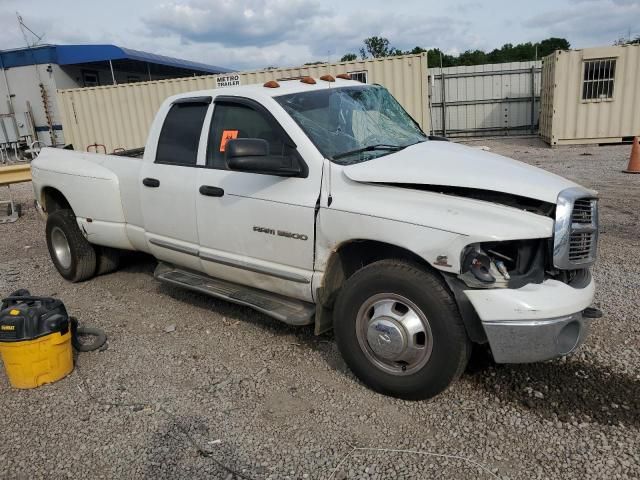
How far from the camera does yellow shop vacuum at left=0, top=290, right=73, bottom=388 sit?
3.47m

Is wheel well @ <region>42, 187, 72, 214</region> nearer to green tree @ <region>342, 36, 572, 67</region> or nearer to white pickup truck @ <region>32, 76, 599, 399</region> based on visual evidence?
white pickup truck @ <region>32, 76, 599, 399</region>

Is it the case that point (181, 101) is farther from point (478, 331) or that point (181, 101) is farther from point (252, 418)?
point (478, 331)

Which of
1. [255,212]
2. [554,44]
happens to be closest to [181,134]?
[255,212]

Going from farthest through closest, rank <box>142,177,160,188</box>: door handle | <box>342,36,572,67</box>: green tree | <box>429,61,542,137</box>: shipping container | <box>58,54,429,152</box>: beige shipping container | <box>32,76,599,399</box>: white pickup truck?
<box>342,36,572,67</box>: green tree
<box>429,61,542,137</box>: shipping container
<box>58,54,429,152</box>: beige shipping container
<box>142,177,160,188</box>: door handle
<box>32,76,599,399</box>: white pickup truck

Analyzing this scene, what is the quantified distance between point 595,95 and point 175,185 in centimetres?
1451

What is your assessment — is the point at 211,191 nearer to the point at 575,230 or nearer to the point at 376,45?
the point at 575,230

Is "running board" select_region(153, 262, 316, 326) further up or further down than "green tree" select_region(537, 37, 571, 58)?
further down

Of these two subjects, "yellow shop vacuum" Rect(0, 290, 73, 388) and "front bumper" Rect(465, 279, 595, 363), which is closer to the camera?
"front bumper" Rect(465, 279, 595, 363)

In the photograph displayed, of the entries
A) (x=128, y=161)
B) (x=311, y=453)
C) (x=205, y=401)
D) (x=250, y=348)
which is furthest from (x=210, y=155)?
(x=311, y=453)

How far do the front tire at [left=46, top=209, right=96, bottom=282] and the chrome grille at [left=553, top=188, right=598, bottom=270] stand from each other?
481cm

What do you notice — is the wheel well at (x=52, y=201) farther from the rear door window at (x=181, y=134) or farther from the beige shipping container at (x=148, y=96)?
the beige shipping container at (x=148, y=96)

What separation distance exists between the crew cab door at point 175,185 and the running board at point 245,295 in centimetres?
13

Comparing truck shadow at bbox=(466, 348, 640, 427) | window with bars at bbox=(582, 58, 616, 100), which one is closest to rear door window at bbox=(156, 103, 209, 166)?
truck shadow at bbox=(466, 348, 640, 427)

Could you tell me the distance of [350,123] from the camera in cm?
395
